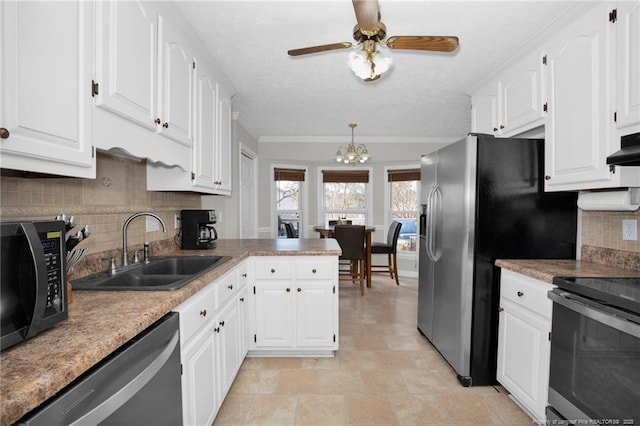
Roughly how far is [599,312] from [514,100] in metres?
1.69

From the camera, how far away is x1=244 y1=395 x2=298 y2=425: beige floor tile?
1784mm

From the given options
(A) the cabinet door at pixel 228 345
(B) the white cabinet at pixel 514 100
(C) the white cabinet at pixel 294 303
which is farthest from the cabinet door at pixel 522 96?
(A) the cabinet door at pixel 228 345

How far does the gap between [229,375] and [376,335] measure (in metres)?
1.53

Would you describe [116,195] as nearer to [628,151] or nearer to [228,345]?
[228,345]

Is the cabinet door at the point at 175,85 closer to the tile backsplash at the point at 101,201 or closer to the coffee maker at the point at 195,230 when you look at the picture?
the tile backsplash at the point at 101,201

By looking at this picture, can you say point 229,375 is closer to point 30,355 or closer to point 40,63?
point 30,355

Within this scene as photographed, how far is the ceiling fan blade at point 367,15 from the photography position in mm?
1375

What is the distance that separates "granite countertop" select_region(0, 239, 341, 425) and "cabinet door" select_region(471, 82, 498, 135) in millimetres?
2616

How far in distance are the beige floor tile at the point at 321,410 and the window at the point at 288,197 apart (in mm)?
3462

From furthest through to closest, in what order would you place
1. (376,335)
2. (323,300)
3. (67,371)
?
(376,335)
(323,300)
(67,371)

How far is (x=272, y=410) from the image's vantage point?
6.16 ft

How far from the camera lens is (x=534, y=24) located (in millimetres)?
1963

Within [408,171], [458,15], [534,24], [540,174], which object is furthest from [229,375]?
[408,171]

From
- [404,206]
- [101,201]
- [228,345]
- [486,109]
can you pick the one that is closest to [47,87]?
[101,201]
